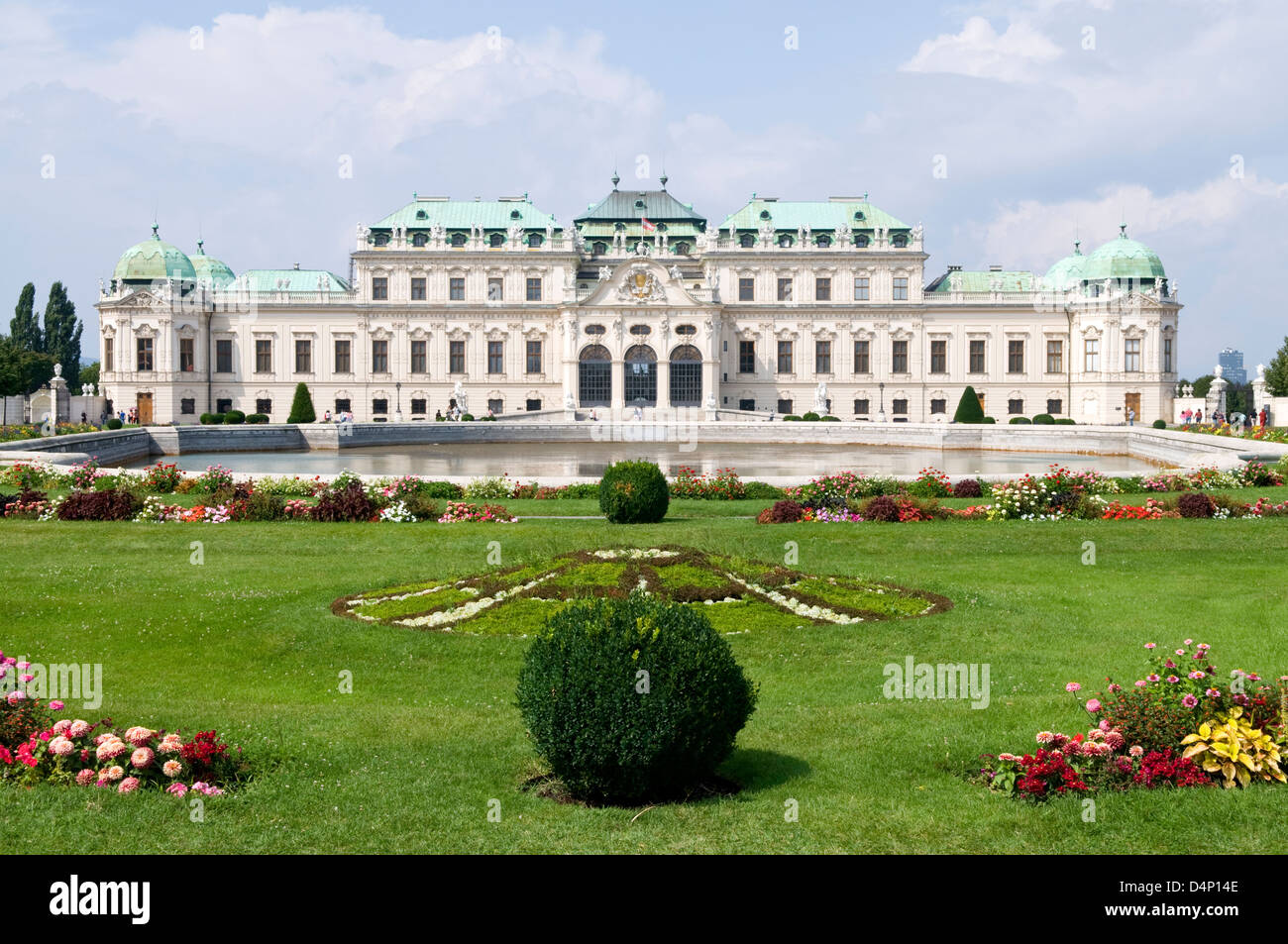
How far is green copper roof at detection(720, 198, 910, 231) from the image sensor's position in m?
81.1

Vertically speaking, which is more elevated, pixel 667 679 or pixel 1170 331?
pixel 1170 331

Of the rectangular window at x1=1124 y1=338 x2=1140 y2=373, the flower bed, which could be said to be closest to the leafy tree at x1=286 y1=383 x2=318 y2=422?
the rectangular window at x1=1124 y1=338 x2=1140 y2=373

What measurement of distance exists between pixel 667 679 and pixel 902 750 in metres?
2.40

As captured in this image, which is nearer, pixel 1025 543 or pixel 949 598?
pixel 949 598

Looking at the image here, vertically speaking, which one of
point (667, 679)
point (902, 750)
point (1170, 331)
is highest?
point (1170, 331)

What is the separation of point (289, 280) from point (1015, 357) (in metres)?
49.8

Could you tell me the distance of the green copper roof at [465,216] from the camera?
80.8 m

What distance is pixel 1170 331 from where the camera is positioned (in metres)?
77.9

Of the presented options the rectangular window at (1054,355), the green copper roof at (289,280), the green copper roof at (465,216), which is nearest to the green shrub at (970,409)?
the rectangular window at (1054,355)

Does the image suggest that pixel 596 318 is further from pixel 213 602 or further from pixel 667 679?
pixel 667 679

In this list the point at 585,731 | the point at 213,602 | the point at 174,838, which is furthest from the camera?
the point at 213,602

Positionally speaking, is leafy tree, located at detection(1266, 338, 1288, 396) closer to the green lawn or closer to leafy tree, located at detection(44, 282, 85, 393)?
the green lawn
